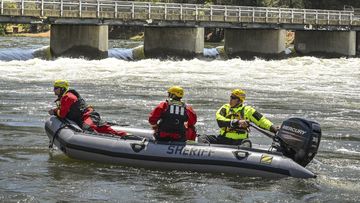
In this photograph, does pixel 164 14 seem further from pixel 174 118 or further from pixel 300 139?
pixel 300 139

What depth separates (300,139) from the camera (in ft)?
41.2

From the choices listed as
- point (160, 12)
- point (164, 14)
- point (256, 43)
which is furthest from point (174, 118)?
point (256, 43)

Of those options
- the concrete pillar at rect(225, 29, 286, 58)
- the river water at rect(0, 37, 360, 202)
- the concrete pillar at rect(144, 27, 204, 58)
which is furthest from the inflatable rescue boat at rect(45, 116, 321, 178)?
the concrete pillar at rect(225, 29, 286, 58)

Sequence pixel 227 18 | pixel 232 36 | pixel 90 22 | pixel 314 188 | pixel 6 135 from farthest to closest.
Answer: pixel 232 36 → pixel 227 18 → pixel 90 22 → pixel 6 135 → pixel 314 188

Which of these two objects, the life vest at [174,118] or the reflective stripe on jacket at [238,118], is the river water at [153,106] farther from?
the reflective stripe on jacket at [238,118]

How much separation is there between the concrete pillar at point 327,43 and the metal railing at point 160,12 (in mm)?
1033

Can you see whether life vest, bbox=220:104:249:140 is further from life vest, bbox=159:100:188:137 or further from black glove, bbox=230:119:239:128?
life vest, bbox=159:100:188:137

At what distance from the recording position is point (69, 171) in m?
13.2

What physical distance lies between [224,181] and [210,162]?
0.46m

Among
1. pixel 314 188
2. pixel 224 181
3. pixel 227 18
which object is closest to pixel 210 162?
pixel 224 181

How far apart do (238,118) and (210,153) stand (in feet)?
2.61

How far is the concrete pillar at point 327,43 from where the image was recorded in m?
53.0

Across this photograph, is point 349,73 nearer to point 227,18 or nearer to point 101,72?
point 227,18

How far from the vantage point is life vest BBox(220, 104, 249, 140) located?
518 inches
